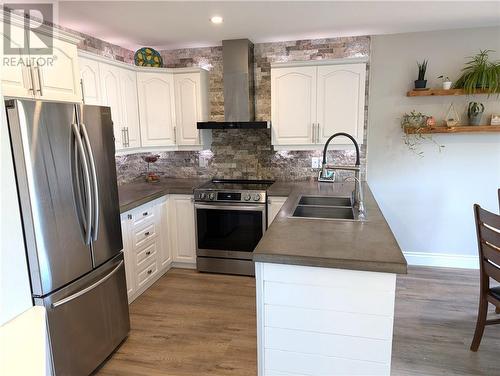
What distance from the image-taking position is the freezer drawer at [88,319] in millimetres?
1875

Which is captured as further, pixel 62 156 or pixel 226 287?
pixel 226 287

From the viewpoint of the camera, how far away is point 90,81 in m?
2.85

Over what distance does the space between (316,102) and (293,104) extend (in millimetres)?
235

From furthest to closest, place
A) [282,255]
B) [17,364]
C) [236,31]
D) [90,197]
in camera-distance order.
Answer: [236,31] → [90,197] → [282,255] → [17,364]

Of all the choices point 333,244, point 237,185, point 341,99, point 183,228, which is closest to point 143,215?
point 183,228

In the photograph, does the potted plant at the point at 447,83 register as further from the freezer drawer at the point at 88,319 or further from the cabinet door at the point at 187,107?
the freezer drawer at the point at 88,319

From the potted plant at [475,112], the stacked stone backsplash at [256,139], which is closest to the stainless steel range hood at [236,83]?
the stacked stone backsplash at [256,139]

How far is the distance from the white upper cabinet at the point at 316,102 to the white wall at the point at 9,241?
96.9 inches

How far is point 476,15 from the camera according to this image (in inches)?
115

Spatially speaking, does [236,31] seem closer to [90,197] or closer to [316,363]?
[90,197]

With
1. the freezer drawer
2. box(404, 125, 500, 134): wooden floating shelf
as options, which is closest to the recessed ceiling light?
the freezer drawer

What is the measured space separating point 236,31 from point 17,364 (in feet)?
10.1

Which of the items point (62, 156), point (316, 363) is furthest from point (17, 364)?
point (316, 363)

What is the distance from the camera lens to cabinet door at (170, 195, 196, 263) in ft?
11.9
